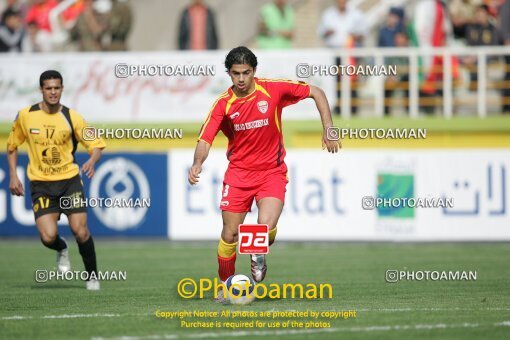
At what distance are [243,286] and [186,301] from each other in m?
0.82

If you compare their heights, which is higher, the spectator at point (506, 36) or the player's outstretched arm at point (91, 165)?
the spectator at point (506, 36)

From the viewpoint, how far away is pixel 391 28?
71.0 ft

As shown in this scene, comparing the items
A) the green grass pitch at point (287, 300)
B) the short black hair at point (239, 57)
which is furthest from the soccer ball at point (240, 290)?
the short black hair at point (239, 57)

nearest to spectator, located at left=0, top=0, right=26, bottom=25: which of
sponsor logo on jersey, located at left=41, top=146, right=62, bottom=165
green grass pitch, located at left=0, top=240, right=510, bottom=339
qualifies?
green grass pitch, located at left=0, top=240, right=510, bottom=339

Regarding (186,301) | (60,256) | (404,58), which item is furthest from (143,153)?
(186,301)

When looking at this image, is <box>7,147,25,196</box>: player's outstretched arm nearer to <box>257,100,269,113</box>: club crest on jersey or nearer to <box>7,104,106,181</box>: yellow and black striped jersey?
<box>7,104,106,181</box>: yellow and black striped jersey

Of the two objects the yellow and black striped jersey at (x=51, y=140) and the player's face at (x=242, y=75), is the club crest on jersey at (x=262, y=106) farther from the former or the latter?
the yellow and black striped jersey at (x=51, y=140)

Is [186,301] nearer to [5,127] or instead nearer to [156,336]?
[156,336]

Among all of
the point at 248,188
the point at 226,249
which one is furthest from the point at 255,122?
the point at 226,249

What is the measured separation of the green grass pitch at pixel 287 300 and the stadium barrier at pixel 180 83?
2.49m

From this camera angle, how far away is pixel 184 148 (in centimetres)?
2073

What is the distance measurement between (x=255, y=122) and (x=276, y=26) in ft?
35.0

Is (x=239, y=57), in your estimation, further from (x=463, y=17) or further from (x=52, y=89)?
(x=463, y=17)

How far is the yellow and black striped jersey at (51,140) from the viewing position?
13242 mm
